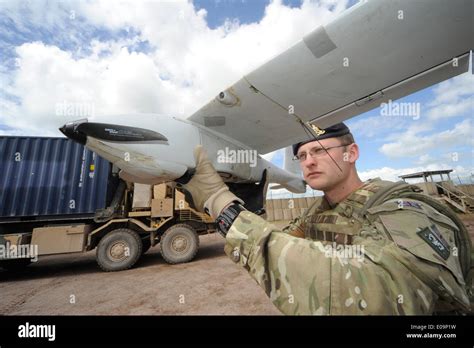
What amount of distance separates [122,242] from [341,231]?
20.7ft

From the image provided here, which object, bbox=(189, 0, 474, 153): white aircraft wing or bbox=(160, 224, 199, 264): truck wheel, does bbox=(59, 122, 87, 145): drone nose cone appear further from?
bbox=(160, 224, 199, 264): truck wheel

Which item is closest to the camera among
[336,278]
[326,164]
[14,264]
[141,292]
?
[336,278]

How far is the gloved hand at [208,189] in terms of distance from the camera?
120cm

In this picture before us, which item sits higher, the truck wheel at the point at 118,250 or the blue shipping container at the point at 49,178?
the blue shipping container at the point at 49,178

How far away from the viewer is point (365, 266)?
769 mm

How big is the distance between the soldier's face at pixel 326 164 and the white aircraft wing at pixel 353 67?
1042 mm

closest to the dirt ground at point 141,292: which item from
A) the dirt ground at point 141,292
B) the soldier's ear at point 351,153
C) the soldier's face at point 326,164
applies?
the dirt ground at point 141,292

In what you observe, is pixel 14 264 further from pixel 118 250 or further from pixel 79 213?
pixel 118 250

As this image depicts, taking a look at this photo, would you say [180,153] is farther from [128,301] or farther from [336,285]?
[128,301]

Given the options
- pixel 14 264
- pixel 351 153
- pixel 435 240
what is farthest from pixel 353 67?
pixel 14 264

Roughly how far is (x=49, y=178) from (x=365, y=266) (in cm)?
781

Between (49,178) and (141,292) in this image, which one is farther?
(49,178)

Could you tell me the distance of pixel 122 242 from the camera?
5984 mm

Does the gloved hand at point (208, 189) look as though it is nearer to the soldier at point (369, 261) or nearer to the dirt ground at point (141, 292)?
the soldier at point (369, 261)
